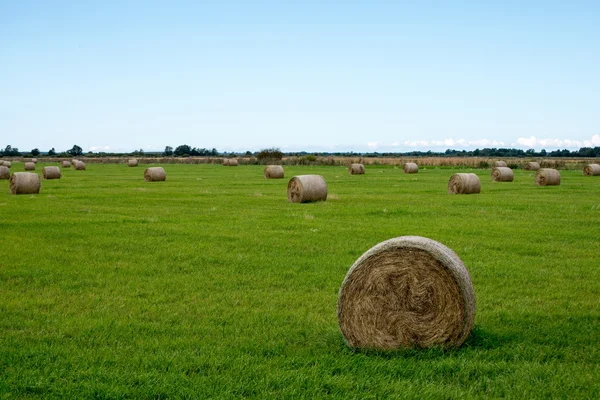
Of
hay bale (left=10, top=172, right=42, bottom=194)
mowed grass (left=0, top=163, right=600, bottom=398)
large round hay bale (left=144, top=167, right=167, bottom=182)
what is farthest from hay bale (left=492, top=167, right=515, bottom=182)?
hay bale (left=10, top=172, right=42, bottom=194)

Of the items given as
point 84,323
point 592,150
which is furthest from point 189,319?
point 592,150

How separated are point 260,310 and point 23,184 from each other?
26.0 metres

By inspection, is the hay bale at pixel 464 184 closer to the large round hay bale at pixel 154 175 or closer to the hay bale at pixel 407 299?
the large round hay bale at pixel 154 175

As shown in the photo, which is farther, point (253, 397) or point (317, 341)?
point (317, 341)

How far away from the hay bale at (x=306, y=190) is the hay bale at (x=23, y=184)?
14309mm

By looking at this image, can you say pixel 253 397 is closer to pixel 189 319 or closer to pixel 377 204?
pixel 189 319

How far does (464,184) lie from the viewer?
32.0 meters

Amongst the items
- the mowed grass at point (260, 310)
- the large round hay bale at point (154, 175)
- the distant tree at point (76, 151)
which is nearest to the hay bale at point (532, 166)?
the large round hay bale at point (154, 175)

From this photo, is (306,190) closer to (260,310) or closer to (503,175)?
(260,310)

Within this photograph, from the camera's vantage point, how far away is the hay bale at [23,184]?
31.8 metres

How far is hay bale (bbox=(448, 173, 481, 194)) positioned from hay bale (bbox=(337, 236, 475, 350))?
2410 centimetres

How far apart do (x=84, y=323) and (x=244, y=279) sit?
3668 mm

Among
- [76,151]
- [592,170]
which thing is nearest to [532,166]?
[592,170]

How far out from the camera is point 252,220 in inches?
825
